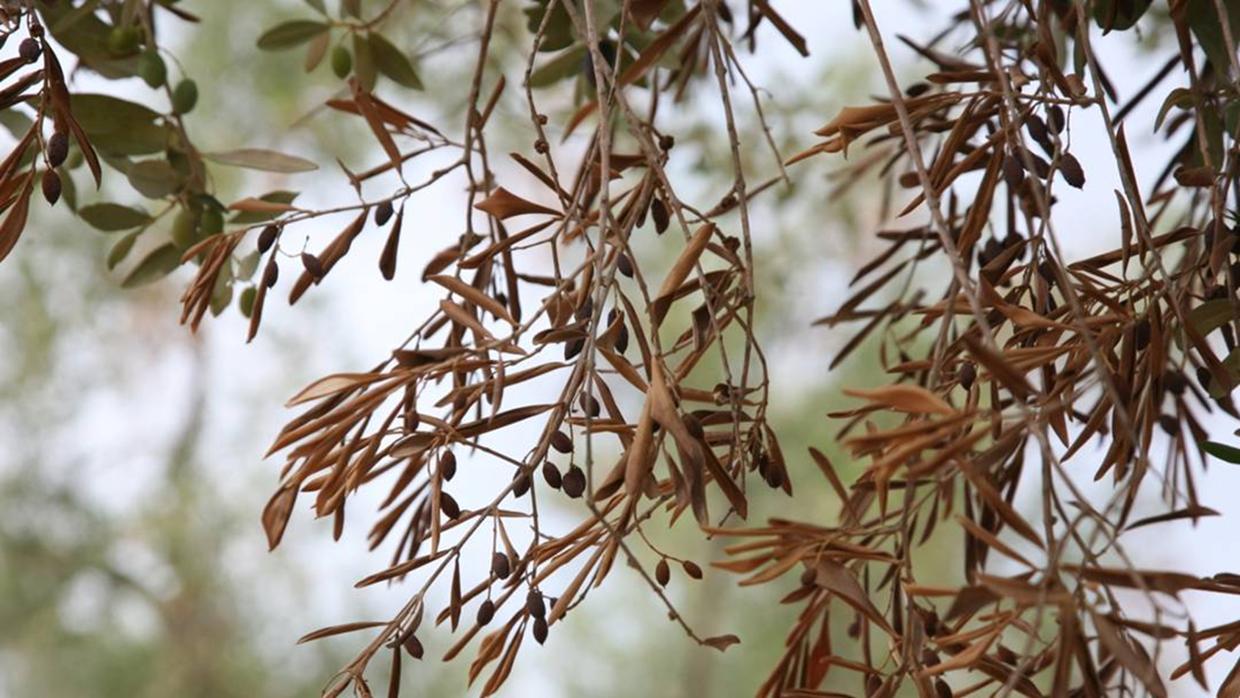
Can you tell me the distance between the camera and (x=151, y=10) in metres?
0.61

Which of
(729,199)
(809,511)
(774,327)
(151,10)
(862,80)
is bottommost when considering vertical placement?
(729,199)

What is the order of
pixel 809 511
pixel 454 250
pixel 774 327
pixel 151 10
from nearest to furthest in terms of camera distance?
pixel 454 250, pixel 151 10, pixel 774 327, pixel 809 511

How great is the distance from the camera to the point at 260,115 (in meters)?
3.05

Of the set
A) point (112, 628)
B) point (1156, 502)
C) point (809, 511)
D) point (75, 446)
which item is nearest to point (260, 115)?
point (75, 446)

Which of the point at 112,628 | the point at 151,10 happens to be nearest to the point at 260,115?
the point at 112,628

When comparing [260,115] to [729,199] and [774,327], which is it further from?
[729,199]

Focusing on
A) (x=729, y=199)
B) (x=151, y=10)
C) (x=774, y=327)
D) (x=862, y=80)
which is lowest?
(x=729, y=199)

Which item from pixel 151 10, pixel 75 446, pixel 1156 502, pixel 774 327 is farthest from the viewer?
pixel 75 446

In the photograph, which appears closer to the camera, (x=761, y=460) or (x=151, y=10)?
(x=761, y=460)

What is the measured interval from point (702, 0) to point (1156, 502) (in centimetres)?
233

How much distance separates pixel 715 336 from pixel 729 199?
0.28 ft

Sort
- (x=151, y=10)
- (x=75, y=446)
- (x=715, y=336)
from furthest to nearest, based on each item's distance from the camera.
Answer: (x=75, y=446)
(x=151, y=10)
(x=715, y=336)

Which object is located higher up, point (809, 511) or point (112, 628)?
point (809, 511)

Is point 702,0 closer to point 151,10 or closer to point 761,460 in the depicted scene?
point 761,460
